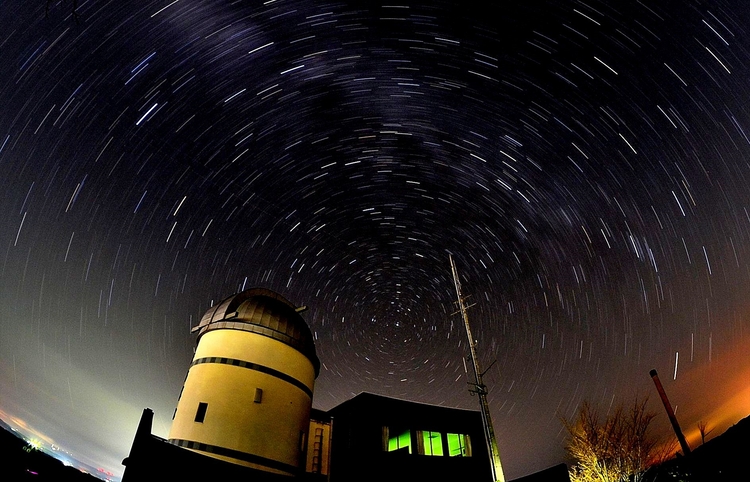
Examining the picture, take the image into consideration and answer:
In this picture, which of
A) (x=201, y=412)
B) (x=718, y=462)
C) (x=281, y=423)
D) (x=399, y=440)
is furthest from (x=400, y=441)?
(x=718, y=462)

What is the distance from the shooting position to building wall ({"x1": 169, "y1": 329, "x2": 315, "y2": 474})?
45.0 feet

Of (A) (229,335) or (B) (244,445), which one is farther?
(A) (229,335)

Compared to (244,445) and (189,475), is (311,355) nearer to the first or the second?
(244,445)

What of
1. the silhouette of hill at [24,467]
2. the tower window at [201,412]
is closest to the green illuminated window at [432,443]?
the tower window at [201,412]

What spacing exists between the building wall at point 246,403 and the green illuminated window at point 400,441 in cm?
496

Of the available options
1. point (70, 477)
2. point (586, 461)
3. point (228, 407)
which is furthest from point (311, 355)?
point (586, 461)

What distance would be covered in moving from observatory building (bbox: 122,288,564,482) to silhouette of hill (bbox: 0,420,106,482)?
5562 mm

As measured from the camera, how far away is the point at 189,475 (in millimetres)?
10109

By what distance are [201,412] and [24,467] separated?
25.3 feet

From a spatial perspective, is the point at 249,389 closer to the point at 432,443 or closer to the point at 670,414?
the point at 432,443

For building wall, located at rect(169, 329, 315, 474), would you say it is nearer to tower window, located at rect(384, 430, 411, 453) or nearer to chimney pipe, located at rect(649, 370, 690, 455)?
tower window, located at rect(384, 430, 411, 453)

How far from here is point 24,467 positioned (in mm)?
14461

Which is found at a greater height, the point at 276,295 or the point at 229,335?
the point at 276,295

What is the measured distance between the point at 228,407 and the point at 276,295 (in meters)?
6.32
